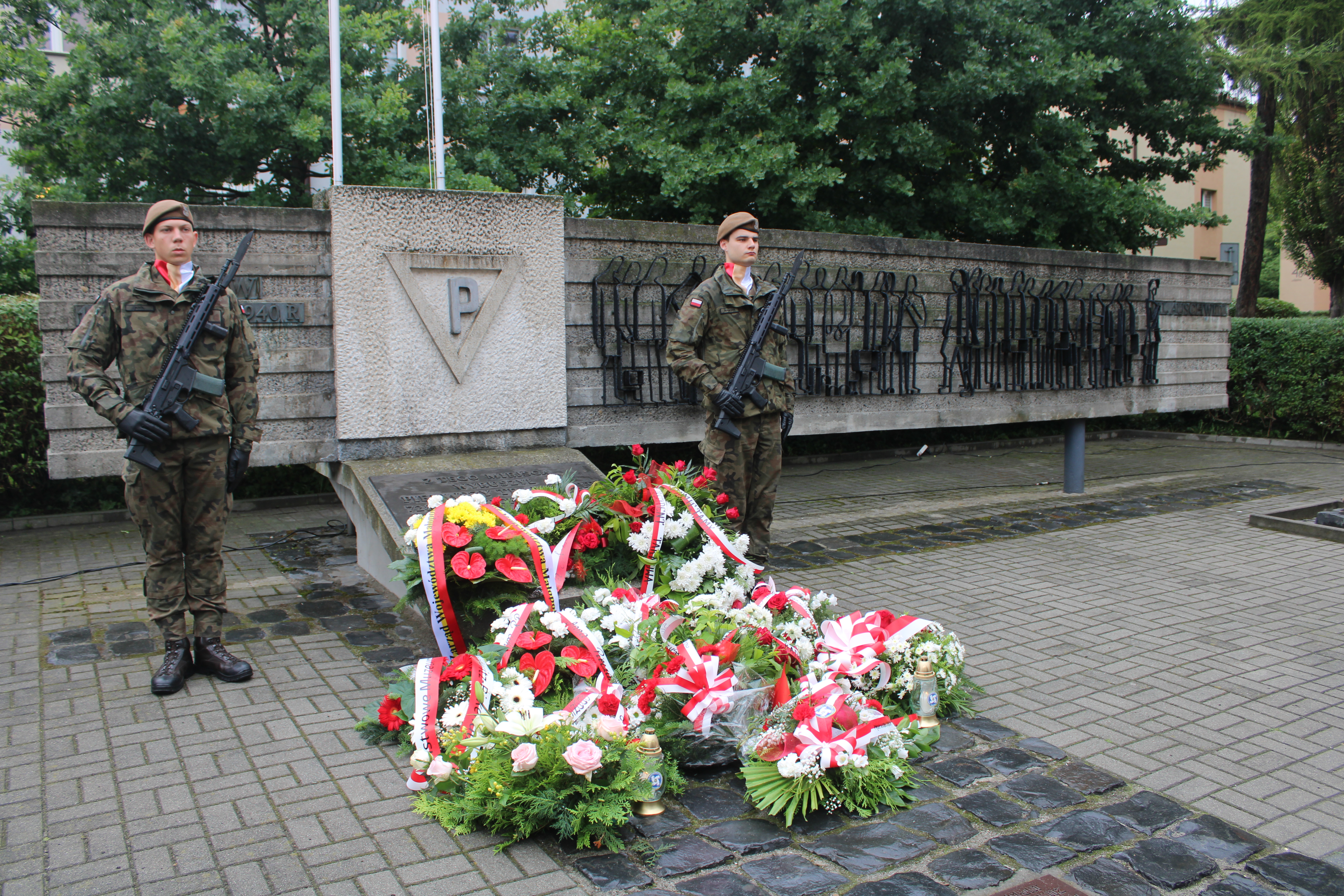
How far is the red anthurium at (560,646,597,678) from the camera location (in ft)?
12.5

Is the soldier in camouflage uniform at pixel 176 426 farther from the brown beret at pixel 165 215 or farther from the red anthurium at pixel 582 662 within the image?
the red anthurium at pixel 582 662

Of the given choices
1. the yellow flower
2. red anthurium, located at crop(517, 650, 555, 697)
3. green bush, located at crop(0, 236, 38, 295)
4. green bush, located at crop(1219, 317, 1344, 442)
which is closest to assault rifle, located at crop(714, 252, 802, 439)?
the yellow flower

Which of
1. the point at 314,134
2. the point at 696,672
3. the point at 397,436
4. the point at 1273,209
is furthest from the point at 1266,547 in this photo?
the point at 1273,209

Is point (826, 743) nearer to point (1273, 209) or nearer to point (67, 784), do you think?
point (67, 784)

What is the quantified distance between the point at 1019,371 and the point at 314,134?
671 centimetres

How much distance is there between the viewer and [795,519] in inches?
339

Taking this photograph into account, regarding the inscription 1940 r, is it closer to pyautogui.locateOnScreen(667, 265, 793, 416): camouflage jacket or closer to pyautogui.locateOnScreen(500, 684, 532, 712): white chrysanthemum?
pyautogui.locateOnScreen(667, 265, 793, 416): camouflage jacket

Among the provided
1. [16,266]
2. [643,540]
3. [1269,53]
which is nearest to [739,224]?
[643,540]

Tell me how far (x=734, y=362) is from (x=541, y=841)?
3274mm

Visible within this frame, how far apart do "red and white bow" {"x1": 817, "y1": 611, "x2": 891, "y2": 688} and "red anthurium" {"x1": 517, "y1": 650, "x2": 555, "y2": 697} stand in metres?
1.12

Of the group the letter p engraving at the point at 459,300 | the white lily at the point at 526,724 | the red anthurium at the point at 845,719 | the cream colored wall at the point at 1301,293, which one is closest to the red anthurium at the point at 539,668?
the white lily at the point at 526,724

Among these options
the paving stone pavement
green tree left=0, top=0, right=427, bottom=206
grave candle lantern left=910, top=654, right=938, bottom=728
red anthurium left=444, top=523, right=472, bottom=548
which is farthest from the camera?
green tree left=0, top=0, right=427, bottom=206

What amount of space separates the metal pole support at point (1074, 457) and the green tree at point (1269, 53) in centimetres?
668

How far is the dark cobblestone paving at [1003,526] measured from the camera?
7117mm
